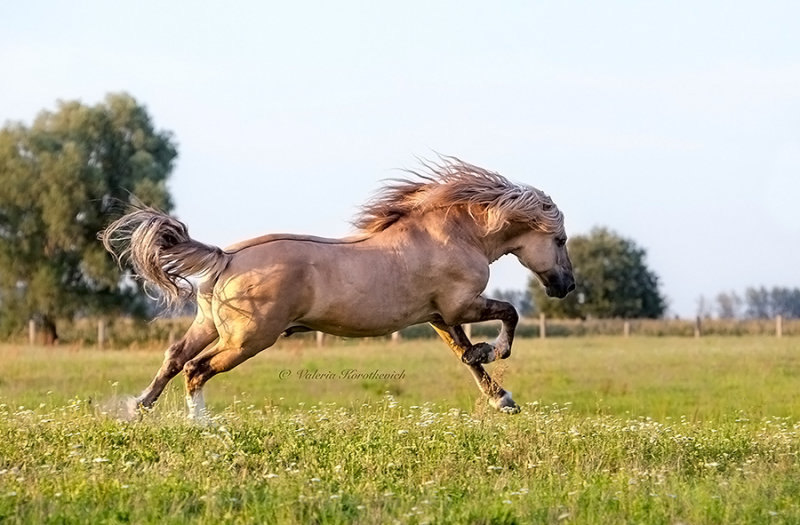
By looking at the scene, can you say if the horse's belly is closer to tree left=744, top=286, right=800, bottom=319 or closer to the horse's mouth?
the horse's mouth

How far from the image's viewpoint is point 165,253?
31.5 feet

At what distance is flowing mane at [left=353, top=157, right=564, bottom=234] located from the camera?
33.9ft

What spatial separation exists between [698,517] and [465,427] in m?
3.03

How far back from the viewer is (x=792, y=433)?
9.70 metres

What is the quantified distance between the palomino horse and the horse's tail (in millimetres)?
10

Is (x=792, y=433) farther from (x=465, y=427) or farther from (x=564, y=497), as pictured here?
(x=564, y=497)

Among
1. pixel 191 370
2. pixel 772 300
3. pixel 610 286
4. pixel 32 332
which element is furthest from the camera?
pixel 772 300

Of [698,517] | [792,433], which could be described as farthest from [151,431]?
[792,433]

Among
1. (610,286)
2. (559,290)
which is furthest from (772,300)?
(559,290)

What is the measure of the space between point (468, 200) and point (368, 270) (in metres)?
1.26

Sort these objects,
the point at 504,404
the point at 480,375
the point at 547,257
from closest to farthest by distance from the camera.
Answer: the point at 504,404
the point at 480,375
the point at 547,257

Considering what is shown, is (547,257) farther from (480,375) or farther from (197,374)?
(197,374)

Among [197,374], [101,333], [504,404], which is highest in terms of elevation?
[101,333]


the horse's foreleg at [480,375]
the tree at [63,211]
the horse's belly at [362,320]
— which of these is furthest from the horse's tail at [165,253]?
the tree at [63,211]
